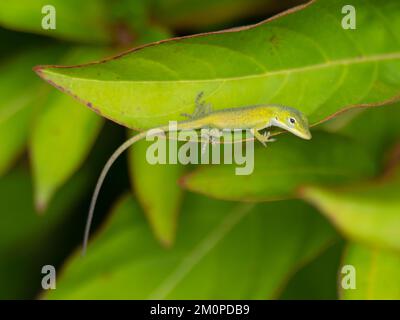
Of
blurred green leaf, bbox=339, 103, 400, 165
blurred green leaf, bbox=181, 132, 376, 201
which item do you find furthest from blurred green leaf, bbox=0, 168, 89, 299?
blurred green leaf, bbox=339, 103, 400, 165

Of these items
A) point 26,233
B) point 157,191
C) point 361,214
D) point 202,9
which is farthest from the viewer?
point 26,233

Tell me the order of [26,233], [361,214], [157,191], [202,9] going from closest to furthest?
[361,214], [157,191], [202,9], [26,233]

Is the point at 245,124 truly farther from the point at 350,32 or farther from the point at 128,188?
the point at 128,188

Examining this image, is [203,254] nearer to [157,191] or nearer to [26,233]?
[157,191]

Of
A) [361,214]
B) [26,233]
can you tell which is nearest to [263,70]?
[361,214]

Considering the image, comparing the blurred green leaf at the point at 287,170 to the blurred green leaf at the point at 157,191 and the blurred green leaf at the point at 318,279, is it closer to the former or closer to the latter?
the blurred green leaf at the point at 157,191

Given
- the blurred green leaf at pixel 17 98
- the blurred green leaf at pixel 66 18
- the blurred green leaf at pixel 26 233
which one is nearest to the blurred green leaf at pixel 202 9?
the blurred green leaf at pixel 66 18

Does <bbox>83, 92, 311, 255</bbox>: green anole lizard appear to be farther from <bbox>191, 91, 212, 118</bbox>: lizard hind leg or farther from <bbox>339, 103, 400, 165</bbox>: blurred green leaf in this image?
<bbox>339, 103, 400, 165</bbox>: blurred green leaf

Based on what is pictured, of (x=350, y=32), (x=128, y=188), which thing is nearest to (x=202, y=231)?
(x=128, y=188)
